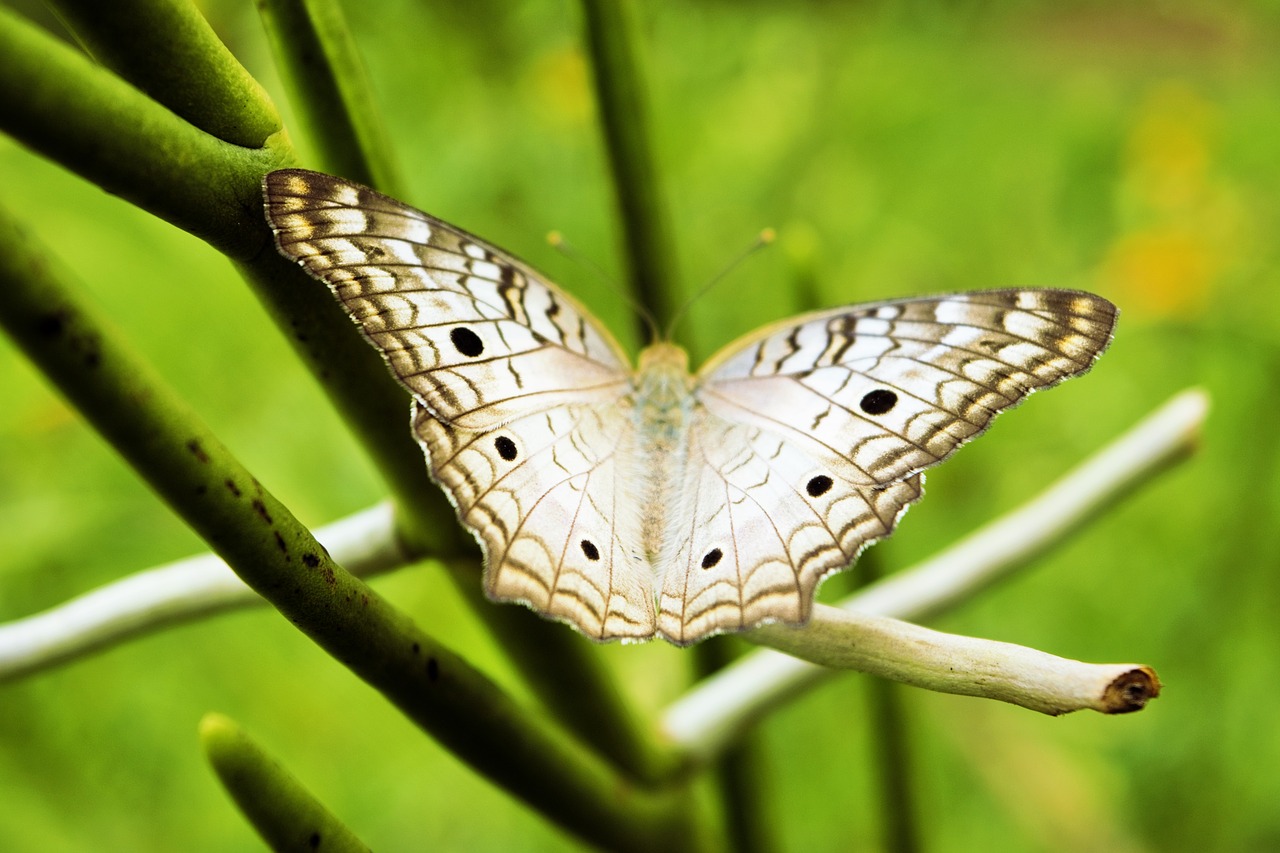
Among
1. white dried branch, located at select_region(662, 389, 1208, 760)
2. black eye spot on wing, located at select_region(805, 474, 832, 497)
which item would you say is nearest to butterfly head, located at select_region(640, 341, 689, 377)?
black eye spot on wing, located at select_region(805, 474, 832, 497)

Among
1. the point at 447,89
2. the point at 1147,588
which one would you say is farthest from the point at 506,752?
the point at 1147,588

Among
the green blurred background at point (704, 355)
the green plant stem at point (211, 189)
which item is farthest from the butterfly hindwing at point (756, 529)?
the green blurred background at point (704, 355)

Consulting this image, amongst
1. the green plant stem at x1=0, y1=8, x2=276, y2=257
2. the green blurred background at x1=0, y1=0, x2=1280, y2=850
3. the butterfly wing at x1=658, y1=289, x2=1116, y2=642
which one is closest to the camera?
the green plant stem at x1=0, y1=8, x2=276, y2=257

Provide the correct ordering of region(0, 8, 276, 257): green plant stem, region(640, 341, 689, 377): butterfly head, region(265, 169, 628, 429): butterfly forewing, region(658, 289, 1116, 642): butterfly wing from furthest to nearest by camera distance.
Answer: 1. region(640, 341, 689, 377): butterfly head
2. region(658, 289, 1116, 642): butterfly wing
3. region(265, 169, 628, 429): butterfly forewing
4. region(0, 8, 276, 257): green plant stem

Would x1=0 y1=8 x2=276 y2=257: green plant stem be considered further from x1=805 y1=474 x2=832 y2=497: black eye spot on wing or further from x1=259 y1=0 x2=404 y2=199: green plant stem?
x1=805 y1=474 x2=832 y2=497: black eye spot on wing

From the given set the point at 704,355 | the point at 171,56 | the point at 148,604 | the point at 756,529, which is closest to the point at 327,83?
the point at 171,56

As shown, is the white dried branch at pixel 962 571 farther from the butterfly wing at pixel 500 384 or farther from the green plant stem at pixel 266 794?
the green plant stem at pixel 266 794
